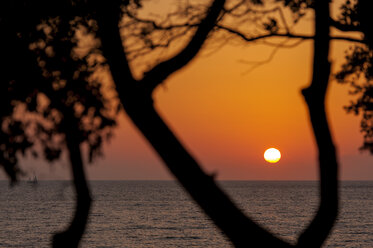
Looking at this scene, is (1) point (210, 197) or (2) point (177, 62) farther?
(2) point (177, 62)

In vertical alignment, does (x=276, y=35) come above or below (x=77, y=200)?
above

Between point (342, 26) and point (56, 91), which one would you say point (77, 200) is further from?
point (342, 26)

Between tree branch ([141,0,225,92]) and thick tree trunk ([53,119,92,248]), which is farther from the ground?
tree branch ([141,0,225,92])

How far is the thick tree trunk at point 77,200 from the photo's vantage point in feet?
25.8

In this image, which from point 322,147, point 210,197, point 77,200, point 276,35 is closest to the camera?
point 210,197

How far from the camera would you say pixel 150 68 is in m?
7.69

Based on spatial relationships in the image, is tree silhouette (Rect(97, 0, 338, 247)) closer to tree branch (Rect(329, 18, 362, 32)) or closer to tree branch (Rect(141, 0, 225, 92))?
tree branch (Rect(141, 0, 225, 92))

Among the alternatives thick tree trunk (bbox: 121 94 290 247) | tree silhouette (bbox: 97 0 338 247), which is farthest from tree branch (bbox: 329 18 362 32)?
thick tree trunk (bbox: 121 94 290 247)

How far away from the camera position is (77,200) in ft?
26.7

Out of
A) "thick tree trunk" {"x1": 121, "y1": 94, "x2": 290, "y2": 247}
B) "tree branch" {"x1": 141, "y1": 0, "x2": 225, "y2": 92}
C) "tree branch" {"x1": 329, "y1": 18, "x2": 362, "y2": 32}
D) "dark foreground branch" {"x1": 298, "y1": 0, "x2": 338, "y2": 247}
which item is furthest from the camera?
"tree branch" {"x1": 329, "y1": 18, "x2": 362, "y2": 32}

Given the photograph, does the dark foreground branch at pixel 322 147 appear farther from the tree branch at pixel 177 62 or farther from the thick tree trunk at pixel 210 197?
the tree branch at pixel 177 62

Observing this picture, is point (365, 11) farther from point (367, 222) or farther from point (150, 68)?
point (367, 222)

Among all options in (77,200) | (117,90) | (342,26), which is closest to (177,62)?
(117,90)

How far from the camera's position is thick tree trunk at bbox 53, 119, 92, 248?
7.86 metres
